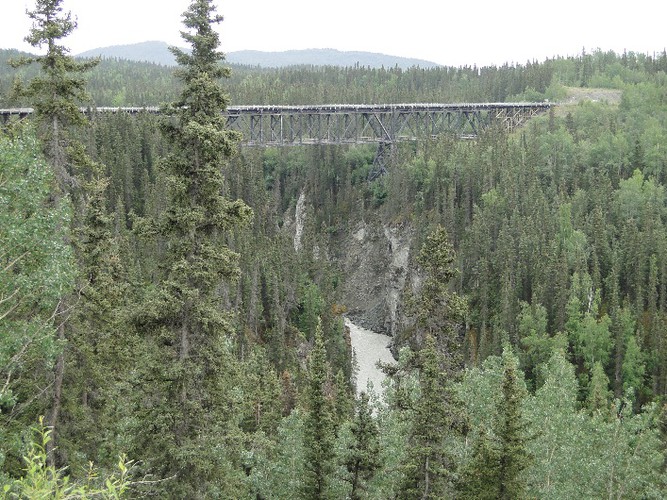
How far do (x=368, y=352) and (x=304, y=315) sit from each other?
37.3ft

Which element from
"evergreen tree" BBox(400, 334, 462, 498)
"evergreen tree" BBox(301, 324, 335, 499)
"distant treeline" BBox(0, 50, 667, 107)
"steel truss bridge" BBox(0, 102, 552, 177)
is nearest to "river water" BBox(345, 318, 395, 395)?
"steel truss bridge" BBox(0, 102, 552, 177)

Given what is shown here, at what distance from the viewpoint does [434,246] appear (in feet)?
89.9

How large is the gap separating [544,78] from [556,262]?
106 meters

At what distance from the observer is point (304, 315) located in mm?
97500

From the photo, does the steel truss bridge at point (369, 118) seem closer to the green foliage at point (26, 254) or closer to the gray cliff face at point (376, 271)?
the gray cliff face at point (376, 271)

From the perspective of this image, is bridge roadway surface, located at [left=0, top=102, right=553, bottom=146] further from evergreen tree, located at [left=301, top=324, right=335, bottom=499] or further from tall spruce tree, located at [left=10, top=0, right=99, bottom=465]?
tall spruce tree, located at [left=10, top=0, right=99, bottom=465]

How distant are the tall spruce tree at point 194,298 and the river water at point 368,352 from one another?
60.8 metres

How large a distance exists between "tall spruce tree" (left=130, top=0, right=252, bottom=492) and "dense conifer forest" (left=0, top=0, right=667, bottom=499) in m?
0.07

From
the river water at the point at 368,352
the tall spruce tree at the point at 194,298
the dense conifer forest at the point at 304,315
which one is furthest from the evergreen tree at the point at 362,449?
the river water at the point at 368,352

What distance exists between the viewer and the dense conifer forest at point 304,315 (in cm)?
1736

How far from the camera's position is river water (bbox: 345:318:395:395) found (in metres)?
81.9

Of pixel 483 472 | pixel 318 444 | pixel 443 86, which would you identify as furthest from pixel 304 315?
pixel 443 86

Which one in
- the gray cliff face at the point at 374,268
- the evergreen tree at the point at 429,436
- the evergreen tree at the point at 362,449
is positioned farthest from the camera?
the gray cliff face at the point at 374,268

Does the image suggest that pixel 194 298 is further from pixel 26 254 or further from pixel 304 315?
pixel 304 315
